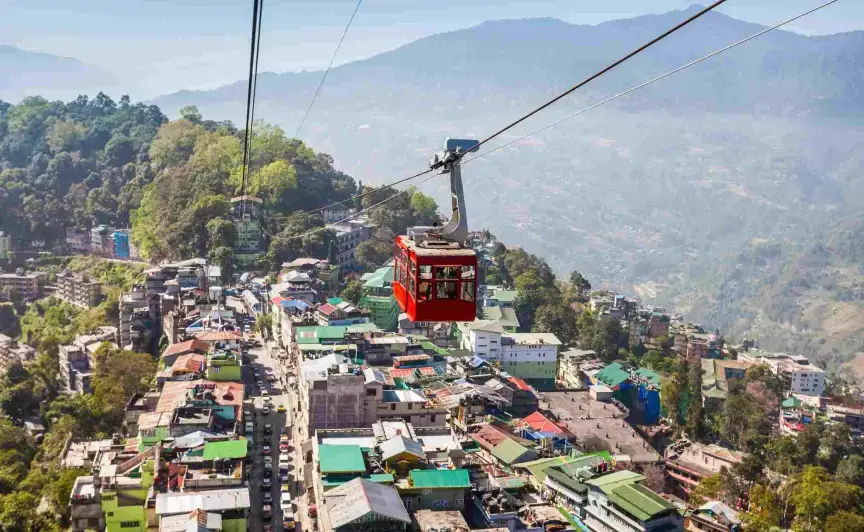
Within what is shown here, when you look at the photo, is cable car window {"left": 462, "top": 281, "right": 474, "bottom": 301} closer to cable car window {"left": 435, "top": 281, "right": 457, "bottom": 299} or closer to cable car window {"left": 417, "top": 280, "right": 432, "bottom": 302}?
cable car window {"left": 435, "top": 281, "right": 457, "bottom": 299}

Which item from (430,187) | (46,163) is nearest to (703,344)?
(46,163)

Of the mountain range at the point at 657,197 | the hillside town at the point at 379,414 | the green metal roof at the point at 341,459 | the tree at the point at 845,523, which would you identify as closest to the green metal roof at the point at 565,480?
the hillside town at the point at 379,414

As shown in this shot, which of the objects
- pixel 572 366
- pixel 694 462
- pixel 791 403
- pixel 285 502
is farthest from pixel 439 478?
pixel 791 403

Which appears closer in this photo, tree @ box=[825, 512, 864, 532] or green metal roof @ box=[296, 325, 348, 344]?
tree @ box=[825, 512, 864, 532]

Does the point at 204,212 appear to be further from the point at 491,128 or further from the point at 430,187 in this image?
the point at 491,128

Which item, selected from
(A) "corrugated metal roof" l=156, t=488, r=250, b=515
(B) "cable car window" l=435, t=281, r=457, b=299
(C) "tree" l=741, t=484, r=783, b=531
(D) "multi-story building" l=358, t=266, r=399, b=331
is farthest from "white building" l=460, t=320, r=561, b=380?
(B) "cable car window" l=435, t=281, r=457, b=299

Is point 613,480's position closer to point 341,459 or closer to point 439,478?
point 439,478

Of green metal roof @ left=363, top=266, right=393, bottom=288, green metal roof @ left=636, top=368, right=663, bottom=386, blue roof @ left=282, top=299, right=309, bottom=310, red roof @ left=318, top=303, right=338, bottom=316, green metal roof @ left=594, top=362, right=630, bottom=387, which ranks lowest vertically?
green metal roof @ left=636, top=368, right=663, bottom=386
